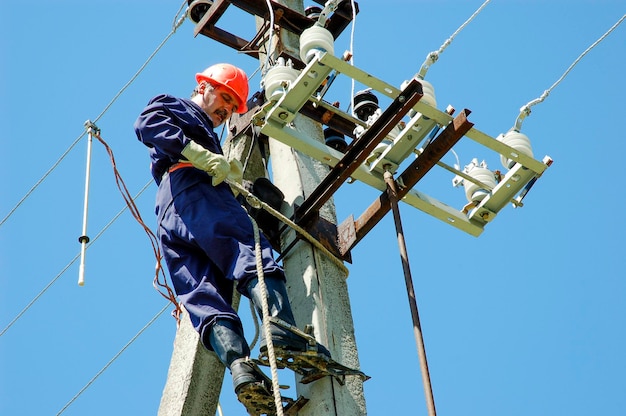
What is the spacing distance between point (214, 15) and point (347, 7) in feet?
2.68

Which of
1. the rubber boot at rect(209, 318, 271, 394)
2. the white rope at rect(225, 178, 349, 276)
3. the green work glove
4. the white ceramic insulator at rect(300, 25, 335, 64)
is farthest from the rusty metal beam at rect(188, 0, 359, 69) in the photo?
the rubber boot at rect(209, 318, 271, 394)

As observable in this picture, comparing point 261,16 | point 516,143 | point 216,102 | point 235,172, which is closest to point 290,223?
point 235,172

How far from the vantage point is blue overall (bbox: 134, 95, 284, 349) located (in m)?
5.36

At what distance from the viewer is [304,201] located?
20.0 feet

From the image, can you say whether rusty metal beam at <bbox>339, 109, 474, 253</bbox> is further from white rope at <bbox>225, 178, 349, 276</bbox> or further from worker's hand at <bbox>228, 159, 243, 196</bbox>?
worker's hand at <bbox>228, 159, 243, 196</bbox>

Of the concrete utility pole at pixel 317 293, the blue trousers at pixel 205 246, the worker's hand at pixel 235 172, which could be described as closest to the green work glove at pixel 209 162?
the blue trousers at pixel 205 246

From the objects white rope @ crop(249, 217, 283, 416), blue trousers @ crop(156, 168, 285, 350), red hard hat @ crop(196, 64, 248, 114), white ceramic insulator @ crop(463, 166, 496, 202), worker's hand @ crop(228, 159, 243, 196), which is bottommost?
white rope @ crop(249, 217, 283, 416)

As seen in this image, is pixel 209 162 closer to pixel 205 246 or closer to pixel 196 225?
pixel 196 225

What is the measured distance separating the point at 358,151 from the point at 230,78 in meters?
0.89

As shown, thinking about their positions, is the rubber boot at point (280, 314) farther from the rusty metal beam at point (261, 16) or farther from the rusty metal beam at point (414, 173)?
the rusty metal beam at point (261, 16)

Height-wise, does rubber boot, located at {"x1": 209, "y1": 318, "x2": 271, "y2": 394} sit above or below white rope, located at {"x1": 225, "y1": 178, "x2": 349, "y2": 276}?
below

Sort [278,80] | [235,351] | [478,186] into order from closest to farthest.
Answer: [235,351]
[278,80]
[478,186]

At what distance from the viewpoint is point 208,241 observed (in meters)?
5.45

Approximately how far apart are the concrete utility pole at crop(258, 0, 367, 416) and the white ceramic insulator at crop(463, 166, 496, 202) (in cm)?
69
